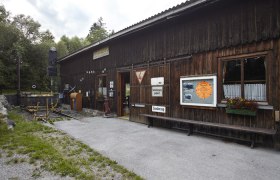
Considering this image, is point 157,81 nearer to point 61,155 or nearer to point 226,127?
point 226,127

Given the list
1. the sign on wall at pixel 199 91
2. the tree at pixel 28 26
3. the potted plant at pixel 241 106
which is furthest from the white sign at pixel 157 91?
the tree at pixel 28 26

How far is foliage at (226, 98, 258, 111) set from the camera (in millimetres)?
5078

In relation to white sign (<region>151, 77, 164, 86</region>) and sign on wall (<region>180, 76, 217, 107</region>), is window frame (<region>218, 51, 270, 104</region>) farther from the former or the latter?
white sign (<region>151, 77, 164, 86</region>)

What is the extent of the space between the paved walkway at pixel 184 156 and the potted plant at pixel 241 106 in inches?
36.1

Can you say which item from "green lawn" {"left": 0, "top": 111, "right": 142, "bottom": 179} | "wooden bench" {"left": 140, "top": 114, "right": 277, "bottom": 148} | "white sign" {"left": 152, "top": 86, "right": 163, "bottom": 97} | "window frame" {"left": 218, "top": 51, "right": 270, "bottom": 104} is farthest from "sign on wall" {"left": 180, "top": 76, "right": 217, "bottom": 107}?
"green lawn" {"left": 0, "top": 111, "right": 142, "bottom": 179}

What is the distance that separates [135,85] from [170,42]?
2.78 metres

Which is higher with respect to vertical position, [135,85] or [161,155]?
[135,85]

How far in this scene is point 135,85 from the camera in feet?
30.1

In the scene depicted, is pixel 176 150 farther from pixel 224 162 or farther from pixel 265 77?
pixel 265 77

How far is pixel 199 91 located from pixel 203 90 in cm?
16

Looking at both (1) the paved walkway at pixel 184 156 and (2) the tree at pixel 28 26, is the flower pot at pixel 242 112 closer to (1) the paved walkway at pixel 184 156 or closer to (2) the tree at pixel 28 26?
(1) the paved walkway at pixel 184 156

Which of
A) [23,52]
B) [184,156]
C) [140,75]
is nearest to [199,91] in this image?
[184,156]

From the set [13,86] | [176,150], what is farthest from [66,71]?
[176,150]

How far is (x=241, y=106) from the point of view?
17.4 feet
